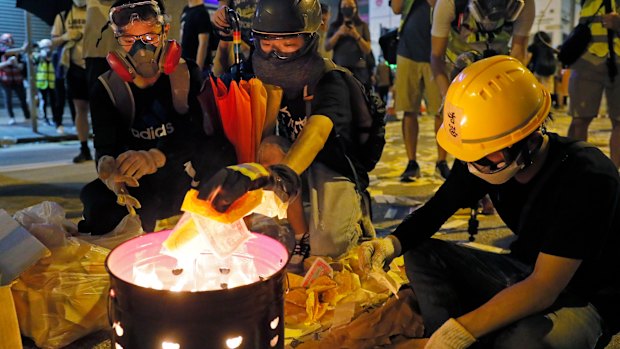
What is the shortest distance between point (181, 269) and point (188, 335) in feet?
1.44

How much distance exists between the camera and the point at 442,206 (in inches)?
89.8

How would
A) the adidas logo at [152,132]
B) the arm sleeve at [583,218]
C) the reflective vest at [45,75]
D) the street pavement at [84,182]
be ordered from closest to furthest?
the arm sleeve at [583,218] < the adidas logo at [152,132] < the street pavement at [84,182] < the reflective vest at [45,75]

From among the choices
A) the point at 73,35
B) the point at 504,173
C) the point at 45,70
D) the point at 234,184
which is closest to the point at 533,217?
the point at 504,173

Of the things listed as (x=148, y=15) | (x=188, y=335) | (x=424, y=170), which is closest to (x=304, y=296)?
(x=188, y=335)

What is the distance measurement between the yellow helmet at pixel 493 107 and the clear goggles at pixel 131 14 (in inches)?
60.1

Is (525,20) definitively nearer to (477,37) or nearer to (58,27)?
(477,37)

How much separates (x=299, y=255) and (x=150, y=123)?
1.05 meters

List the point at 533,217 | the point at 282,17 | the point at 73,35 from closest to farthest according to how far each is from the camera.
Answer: the point at 533,217
the point at 282,17
the point at 73,35

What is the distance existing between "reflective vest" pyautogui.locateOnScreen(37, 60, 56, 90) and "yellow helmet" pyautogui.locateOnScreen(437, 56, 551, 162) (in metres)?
10.8

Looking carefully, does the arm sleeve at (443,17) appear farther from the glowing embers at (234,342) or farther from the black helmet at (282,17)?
the glowing embers at (234,342)

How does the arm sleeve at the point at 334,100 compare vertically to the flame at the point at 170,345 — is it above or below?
above

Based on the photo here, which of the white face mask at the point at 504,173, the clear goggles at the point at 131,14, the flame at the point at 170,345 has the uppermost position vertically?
the clear goggles at the point at 131,14

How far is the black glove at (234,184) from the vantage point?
1546mm

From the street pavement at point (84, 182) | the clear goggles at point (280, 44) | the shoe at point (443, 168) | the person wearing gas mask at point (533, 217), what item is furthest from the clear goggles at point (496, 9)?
the person wearing gas mask at point (533, 217)
